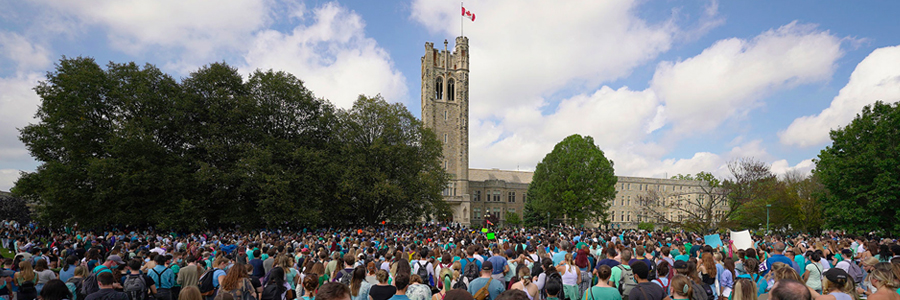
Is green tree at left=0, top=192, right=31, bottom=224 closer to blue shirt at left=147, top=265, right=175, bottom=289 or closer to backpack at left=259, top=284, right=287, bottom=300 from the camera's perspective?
blue shirt at left=147, top=265, right=175, bottom=289

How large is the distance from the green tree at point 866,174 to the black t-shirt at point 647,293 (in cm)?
2936

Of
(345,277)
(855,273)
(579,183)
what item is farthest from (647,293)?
(579,183)

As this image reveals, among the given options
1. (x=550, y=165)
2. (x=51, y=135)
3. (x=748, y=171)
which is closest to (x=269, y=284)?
(x=51, y=135)

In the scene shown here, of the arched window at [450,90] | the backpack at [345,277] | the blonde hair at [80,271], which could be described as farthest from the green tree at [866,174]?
the arched window at [450,90]

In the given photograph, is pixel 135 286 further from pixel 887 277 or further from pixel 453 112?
pixel 453 112

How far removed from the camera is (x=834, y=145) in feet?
96.6

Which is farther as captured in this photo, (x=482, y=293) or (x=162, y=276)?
(x=162, y=276)

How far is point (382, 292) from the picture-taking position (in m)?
5.75

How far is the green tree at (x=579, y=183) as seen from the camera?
48.3 meters

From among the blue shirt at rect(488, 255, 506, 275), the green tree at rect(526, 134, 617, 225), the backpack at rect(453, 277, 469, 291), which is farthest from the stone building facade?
the backpack at rect(453, 277, 469, 291)

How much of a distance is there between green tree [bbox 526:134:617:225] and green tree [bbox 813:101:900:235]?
69.3 ft

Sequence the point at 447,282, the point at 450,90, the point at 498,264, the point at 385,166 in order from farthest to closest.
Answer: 1. the point at 450,90
2. the point at 385,166
3. the point at 498,264
4. the point at 447,282

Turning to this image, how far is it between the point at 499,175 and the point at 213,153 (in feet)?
189

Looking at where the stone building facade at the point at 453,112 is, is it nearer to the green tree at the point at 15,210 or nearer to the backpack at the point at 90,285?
the green tree at the point at 15,210
